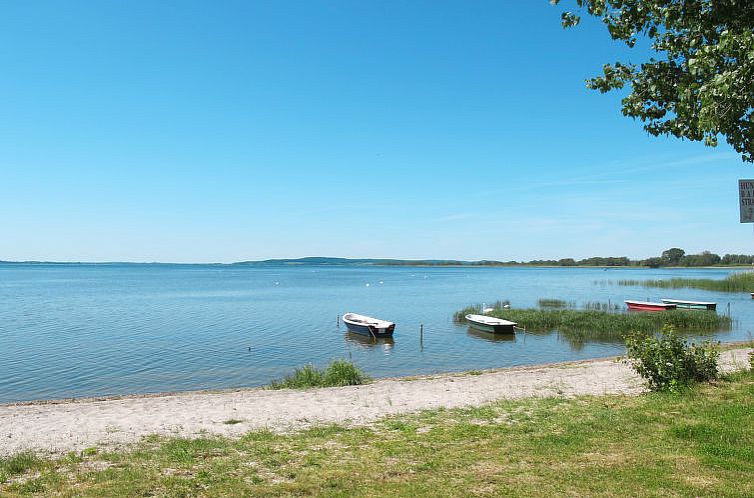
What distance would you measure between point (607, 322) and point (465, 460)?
35997 millimetres

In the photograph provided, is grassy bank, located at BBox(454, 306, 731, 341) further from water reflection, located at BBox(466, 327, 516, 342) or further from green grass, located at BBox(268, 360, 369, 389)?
green grass, located at BBox(268, 360, 369, 389)

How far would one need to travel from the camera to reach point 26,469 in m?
8.78

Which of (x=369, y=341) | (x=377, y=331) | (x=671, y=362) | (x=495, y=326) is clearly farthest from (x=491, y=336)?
(x=671, y=362)

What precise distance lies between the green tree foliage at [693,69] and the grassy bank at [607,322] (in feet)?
100

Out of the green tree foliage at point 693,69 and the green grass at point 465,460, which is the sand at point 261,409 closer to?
the green grass at point 465,460

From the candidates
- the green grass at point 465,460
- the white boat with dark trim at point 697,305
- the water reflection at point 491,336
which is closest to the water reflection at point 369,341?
the water reflection at point 491,336

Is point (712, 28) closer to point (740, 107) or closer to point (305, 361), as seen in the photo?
point (740, 107)

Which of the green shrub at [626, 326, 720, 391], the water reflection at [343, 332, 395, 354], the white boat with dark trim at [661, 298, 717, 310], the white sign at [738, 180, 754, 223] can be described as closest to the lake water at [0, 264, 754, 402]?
the water reflection at [343, 332, 395, 354]

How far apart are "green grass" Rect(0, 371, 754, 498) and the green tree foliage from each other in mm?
4650

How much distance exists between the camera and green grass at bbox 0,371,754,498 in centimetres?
729

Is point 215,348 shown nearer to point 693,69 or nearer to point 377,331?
point 377,331

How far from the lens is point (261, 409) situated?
14297 mm

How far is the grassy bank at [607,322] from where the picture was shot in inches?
1537

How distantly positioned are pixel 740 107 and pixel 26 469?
Result: 1192cm
